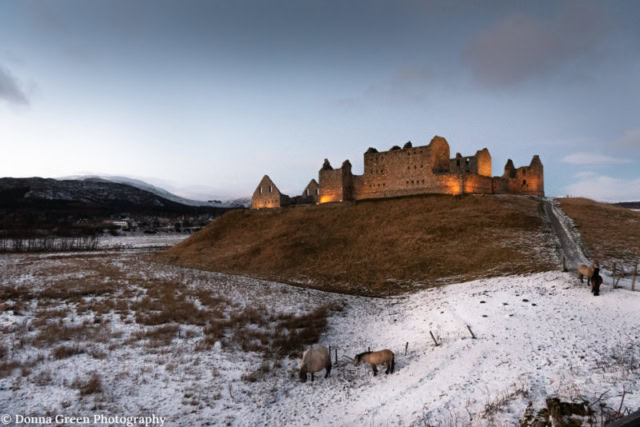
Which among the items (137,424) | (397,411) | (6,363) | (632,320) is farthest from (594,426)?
(6,363)

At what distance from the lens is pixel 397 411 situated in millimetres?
10289

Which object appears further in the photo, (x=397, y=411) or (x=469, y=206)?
(x=469, y=206)

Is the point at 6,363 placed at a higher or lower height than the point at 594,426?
lower

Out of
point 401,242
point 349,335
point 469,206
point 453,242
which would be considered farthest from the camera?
point 469,206

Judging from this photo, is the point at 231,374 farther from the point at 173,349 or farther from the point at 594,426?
the point at 594,426

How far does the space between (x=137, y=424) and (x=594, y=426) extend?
1197 cm

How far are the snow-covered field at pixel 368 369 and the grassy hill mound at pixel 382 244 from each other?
444 inches

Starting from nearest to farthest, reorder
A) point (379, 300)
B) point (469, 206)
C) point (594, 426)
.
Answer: point (594, 426)
point (379, 300)
point (469, 206)

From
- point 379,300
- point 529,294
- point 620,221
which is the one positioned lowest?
point 379,300

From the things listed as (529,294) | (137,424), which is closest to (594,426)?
(137,424)

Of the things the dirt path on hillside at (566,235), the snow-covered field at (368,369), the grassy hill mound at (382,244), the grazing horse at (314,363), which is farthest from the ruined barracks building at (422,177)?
the grazing horse at (314,363)

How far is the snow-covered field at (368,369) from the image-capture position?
10156 mm

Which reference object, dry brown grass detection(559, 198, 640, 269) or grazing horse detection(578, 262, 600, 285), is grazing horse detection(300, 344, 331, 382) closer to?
grazing horse detection(578, 262, 600, 285)

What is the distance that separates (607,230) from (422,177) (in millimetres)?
30399
